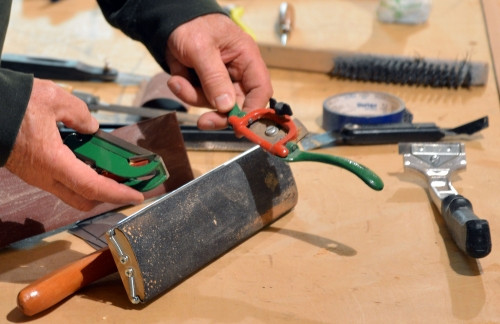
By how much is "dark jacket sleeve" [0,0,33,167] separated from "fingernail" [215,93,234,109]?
1.19 ft

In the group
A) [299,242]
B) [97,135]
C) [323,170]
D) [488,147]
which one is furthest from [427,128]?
[97,135]

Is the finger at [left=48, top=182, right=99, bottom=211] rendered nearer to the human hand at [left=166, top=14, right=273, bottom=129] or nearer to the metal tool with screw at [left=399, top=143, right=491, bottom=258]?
the human hand at [left=166, top=14, right=273, bottom=129]

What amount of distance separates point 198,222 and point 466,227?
42cm

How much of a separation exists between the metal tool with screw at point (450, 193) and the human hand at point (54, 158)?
522 mm

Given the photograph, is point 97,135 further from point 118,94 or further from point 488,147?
point 488,147

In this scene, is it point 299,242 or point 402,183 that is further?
point 402,183

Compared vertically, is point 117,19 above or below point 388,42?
above

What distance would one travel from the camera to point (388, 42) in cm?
205

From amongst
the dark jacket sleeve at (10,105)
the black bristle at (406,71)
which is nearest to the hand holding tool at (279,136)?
the dark jacket sleeve at (10,105)

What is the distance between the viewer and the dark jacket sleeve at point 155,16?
4.60 feet

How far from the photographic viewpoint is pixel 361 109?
172cm

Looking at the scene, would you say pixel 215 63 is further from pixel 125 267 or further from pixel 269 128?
pixel 125 267

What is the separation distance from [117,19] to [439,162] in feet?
2.34

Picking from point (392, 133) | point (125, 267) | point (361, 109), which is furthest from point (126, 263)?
point (361, 109)
